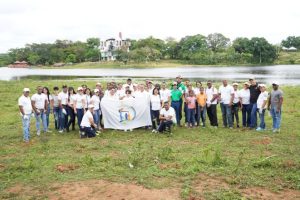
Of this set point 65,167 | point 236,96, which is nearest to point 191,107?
point 236,96

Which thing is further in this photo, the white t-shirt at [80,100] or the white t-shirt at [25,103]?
the white t-shirt at [80,100]

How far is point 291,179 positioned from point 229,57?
92.7m

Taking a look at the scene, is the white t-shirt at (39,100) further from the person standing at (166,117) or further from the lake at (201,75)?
the lake at (201,75)

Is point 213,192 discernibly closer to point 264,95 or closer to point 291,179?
point 291,179

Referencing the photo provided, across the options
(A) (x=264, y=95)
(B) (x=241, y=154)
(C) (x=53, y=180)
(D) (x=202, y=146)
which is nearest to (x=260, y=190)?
(B) (x=241, y=154)

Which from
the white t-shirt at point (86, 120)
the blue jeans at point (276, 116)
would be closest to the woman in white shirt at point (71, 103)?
the white t-shirt at point (86, 120)

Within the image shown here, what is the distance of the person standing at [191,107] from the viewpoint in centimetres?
1431

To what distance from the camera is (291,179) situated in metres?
8.25

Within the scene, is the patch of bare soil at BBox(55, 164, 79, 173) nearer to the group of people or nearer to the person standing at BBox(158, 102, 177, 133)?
the group of people

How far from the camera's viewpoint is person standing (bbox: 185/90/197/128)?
14312mm

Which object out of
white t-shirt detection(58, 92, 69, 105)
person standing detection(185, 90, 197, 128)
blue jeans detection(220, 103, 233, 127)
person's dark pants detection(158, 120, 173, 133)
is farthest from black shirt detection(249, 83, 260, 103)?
white t-shirt detection(58, 92, 69, 105)

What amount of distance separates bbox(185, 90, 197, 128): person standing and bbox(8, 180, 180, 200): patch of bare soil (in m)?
7.11

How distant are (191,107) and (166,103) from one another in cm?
144

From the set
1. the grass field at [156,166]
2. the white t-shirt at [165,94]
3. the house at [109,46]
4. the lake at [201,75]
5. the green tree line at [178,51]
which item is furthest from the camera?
the house at [109,46]
